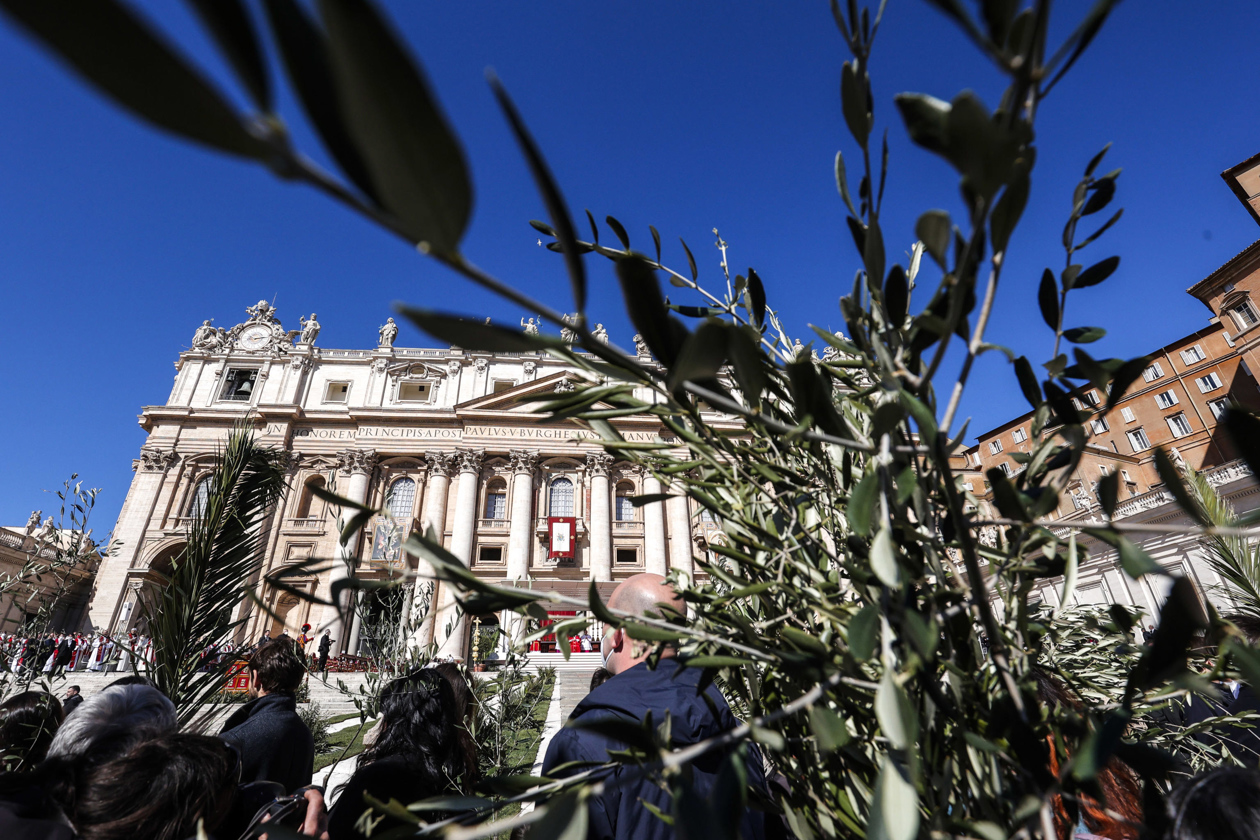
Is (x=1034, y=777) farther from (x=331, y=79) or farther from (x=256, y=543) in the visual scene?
(x=256, y=543)

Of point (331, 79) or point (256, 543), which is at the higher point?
point (256, 543)

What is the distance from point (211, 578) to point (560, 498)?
2595 cm

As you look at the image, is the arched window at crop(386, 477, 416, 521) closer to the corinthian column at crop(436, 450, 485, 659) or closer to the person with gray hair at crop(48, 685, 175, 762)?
the corinthian column at crop(436, 450, 485, 659)

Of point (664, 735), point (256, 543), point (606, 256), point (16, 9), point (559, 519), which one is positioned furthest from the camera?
point (559, 519)

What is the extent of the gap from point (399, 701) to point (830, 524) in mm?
2333

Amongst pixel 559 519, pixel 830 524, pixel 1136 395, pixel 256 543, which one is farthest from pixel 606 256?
pixel 1136 395

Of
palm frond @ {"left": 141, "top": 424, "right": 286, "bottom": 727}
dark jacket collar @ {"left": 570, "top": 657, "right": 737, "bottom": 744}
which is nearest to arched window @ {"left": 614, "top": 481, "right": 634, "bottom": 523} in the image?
palm frond @ {"left": 141, "top": 424, "right": 286, "bottom": 727}

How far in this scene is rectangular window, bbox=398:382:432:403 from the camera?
3136 centimetres

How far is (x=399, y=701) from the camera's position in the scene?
270cm

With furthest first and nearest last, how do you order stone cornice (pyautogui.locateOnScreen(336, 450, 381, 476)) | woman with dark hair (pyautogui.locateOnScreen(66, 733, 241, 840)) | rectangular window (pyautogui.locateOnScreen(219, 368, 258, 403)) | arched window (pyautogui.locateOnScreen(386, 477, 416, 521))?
rectangular window (pyautogui.locateOnScreen(219, 368, 258, 403))
stone cornice (pyautogui.locateOnScreen(336, 450, 381, 476))
arched window (pyautogui.locateOnScreen(386, 477, 416, 521))
woman with dark hair (pyautogui.locateOnScreen(66, 733, 241, 840))

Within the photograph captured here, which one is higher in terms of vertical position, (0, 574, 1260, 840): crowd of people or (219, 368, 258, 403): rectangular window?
(219, 368, 258, 403): rectangular window

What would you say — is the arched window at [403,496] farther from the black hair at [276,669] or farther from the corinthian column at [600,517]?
the black hair at [276,669]

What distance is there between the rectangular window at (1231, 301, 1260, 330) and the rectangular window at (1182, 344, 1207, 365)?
5.21 metres

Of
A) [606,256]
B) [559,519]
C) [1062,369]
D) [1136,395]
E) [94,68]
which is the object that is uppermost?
[1136,395]
